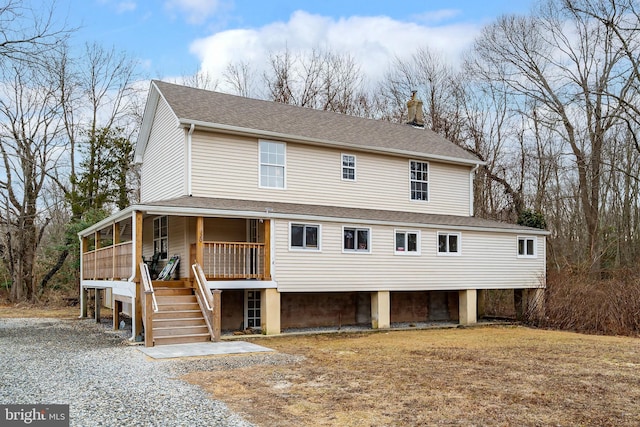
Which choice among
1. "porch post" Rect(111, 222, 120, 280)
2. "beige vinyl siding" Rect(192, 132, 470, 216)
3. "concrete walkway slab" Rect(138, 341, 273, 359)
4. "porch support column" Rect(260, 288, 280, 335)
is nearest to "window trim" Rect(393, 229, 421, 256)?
"beige vinyl siding" Rect(192, 132, 470, 216)

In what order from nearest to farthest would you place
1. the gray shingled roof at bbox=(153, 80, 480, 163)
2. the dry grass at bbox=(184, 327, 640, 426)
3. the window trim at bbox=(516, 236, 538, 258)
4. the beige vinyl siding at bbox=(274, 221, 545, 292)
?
1. the dry grass at bbox=(184, 327, 640, 426)
2. the beige vinyl siding at bbox=(274, 221, 545, 292)
3. the gray shingled roof at bbox=(153, 80, 480, 163)
4. the window trim at bbox=(516, 236, 538, 258)

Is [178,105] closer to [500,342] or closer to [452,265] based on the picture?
[452,265]

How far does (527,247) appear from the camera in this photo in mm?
20719

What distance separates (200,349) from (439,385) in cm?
556

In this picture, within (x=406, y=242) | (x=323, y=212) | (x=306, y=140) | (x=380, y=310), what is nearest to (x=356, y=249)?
(x=323, y=212)

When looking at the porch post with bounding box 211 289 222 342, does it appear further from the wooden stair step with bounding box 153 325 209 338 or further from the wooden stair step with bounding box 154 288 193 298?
the wooden stair step with bounding box 154 288 193 298

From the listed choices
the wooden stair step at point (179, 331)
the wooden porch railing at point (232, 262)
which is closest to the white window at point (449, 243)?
the wooden porch railing at point (232, 262)

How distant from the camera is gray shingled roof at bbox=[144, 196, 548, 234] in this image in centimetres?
1485

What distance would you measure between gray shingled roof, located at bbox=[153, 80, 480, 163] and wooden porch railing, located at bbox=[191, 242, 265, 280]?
146 inches

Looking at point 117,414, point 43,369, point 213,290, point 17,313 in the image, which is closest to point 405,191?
point 213,290

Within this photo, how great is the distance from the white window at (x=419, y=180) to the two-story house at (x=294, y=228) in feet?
0.20

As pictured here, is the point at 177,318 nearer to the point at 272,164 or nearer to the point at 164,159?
the point at 272,164

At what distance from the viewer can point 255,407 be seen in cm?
726

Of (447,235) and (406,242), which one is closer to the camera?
(406,242)
